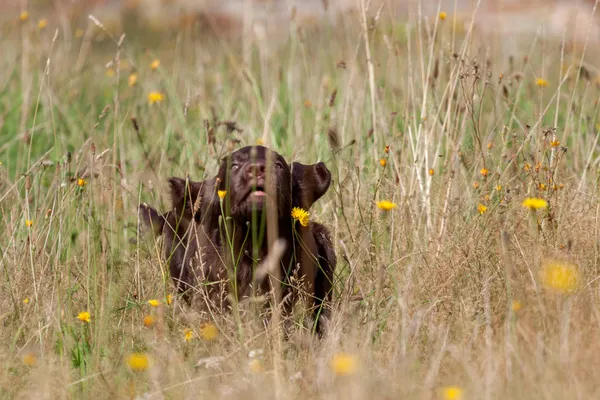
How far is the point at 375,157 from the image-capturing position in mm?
5105

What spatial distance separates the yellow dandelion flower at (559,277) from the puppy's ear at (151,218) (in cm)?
199

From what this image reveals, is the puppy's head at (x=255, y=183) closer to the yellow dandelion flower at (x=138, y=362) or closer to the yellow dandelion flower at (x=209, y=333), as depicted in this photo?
the yellow dandelion flower at (x=209, y=333)

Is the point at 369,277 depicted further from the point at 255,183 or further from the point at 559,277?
the point at 559,277

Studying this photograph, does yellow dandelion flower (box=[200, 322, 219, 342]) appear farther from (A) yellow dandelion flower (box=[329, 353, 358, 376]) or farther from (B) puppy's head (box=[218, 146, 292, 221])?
(A) yellow dandelion flower (box=[329, 353, 358, 376])

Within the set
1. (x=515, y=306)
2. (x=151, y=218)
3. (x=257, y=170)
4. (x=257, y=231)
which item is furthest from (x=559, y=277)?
(x=151, y=218)

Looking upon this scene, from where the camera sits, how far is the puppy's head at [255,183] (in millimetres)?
4129

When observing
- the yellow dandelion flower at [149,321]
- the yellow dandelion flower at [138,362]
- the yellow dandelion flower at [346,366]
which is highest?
the yellow dandelion flower at [346,366]

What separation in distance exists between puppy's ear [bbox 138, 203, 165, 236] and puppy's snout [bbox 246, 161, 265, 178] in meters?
0.73

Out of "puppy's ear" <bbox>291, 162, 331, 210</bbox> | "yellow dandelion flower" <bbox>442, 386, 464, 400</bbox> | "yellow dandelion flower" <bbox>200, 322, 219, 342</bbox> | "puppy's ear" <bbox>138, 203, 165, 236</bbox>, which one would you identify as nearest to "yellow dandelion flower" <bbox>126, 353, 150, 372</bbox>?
"yellow dandelion flower" <bbox>200, 322, 219, 342</bbox>

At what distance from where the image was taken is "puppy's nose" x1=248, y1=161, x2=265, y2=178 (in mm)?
4121

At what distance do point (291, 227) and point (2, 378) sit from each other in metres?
1.54

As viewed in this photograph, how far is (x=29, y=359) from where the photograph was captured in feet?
11.3

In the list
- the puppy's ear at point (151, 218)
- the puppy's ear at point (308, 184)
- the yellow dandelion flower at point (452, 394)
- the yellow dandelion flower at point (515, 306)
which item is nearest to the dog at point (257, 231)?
the puppy's ear at point (308, 184)

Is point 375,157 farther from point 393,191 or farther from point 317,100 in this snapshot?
point 317,100
